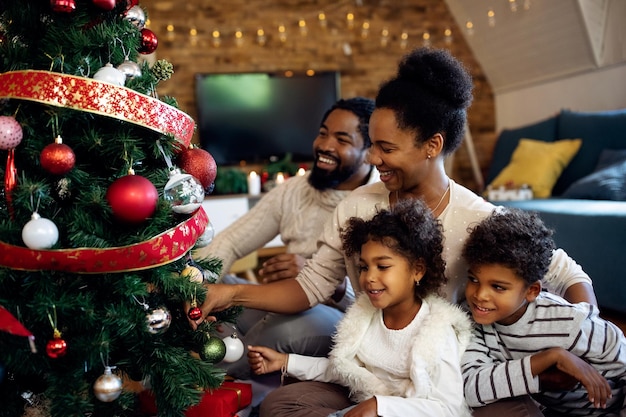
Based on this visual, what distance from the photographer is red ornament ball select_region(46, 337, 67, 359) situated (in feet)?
3.24

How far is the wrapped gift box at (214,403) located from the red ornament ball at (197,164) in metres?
0.47

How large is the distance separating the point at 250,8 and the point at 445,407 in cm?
A: 460

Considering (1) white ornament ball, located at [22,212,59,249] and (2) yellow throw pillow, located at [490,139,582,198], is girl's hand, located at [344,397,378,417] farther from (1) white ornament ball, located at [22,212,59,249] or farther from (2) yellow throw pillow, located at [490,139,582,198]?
(2) yellow throw pillow, located at [490,139,582,198]

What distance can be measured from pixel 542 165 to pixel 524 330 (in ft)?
9.77

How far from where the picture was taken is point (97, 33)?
109 cm

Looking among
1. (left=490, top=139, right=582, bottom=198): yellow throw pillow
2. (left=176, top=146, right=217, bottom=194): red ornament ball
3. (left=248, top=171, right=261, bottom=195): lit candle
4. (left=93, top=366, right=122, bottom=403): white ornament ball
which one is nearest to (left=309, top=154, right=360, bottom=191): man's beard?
(left=176, top=146, right=217, bottom=194): red ornament ball

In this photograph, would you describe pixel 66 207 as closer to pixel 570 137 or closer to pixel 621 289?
pixel 621 289

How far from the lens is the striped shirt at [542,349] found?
1306mm

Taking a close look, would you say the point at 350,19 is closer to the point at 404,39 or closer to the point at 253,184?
the point at 404,39

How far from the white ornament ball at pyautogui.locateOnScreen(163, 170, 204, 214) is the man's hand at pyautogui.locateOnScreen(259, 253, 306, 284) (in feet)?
2.50

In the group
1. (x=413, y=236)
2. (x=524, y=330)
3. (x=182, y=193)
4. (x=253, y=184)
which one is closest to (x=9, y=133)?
(x=182, y=193)

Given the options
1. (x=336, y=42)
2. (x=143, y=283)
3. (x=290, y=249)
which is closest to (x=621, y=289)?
(x=290, y=249)

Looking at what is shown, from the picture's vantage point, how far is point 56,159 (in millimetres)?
996

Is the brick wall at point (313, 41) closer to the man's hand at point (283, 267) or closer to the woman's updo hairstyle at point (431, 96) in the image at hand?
the man's hand at point (283, 267)
